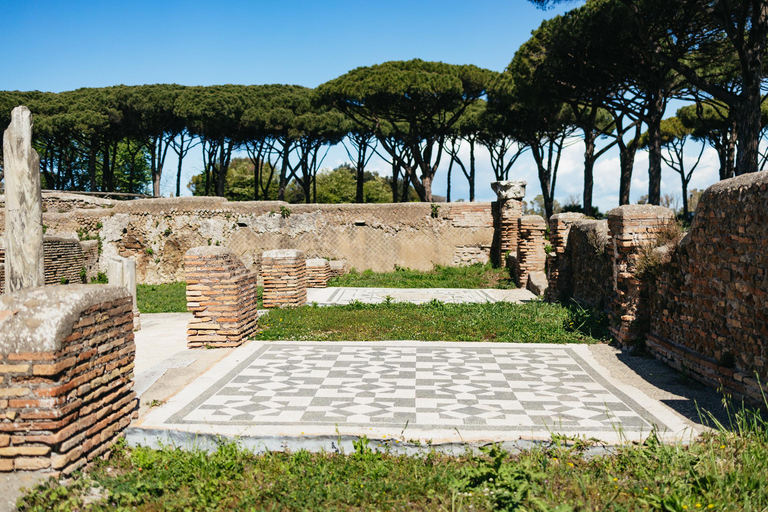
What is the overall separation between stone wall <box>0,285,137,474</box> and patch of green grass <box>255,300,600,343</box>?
3.94 metres

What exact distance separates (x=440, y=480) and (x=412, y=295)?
28.7ft

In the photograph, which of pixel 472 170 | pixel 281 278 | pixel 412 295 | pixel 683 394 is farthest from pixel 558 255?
pixel 472 170

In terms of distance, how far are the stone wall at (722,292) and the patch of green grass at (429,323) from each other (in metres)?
1.56

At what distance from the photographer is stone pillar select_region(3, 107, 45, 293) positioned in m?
4.95

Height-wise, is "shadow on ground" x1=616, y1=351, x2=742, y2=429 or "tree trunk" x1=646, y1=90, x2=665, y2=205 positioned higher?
"tree trunk" x1=646, y1=90, x2=665, y2=205

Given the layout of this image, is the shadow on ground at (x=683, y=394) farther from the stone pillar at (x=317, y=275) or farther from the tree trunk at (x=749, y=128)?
the stone pillar at (x=317, y=275)

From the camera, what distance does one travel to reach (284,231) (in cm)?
1673

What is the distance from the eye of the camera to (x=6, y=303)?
314cm

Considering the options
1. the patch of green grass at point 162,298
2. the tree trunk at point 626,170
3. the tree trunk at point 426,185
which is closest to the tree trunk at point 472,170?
the tree trunk at point 426,185

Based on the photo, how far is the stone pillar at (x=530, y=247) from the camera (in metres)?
12.9

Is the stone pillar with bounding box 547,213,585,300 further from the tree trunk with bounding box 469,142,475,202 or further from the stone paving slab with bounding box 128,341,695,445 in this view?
the tree trunk with bounding box 469,142,475,202

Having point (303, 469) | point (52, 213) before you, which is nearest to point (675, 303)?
point (303, 469)

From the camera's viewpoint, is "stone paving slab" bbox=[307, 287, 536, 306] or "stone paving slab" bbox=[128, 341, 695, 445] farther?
"stone paving slab" bbox=[307, 287, 536, 306]

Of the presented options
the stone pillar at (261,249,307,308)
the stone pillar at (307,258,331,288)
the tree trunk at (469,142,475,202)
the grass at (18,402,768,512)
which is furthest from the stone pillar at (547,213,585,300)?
the tree trunk at (469,142,475,202)
